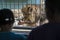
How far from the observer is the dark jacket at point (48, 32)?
917 mm

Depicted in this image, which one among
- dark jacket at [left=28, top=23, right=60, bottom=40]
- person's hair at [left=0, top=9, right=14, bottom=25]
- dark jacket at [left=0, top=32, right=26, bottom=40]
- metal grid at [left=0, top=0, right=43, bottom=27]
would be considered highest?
dark jacket at [left=28, top=23, right=60, bottom=40]

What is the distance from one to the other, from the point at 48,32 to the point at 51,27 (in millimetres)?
28

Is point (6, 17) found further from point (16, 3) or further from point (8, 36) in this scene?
point (16, 3)

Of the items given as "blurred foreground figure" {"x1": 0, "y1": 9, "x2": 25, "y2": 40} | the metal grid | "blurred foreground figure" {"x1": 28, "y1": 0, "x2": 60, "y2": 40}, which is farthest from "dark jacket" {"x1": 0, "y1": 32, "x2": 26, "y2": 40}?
the metal grid

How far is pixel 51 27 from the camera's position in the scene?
93cm

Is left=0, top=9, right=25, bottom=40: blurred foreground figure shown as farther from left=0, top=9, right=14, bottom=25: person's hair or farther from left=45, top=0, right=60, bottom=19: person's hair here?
left=45, top=0, right=60, bottom=19: person's hair

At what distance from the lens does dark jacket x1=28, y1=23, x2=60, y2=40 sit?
917mm

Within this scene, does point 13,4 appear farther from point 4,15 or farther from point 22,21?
point 4,15

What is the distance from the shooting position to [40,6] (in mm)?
2150

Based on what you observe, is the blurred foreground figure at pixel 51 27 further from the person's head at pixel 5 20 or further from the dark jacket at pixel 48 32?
the person's head at pixel 5 20

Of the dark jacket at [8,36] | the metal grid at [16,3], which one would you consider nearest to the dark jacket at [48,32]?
the dark jacket at [8,36]

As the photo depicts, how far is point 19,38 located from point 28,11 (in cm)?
80

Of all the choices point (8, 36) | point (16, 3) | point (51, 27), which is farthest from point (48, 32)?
point (16, 3)

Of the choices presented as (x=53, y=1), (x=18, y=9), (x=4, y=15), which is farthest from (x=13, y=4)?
(x=53, y=1)
